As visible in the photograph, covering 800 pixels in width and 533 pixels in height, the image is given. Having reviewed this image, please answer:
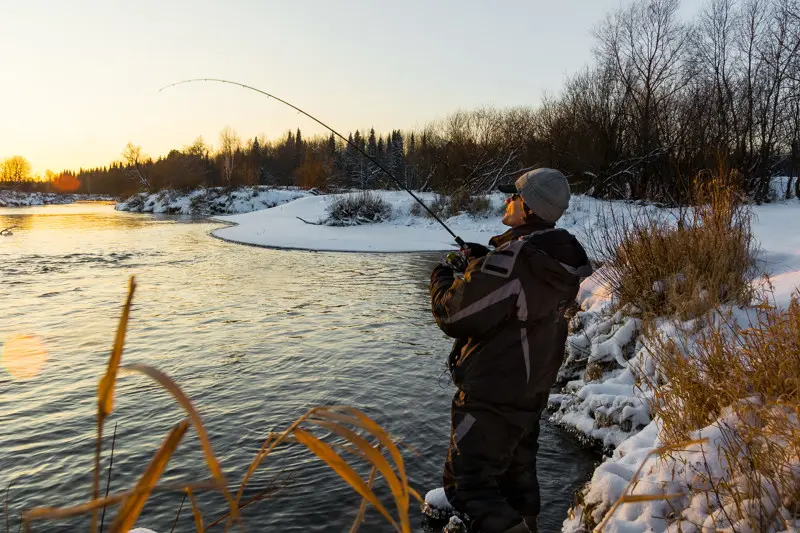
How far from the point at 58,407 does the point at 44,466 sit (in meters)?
1.22

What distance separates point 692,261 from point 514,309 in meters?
3.76

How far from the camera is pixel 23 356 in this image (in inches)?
263

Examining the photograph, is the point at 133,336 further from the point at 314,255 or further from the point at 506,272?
the point at 314,255

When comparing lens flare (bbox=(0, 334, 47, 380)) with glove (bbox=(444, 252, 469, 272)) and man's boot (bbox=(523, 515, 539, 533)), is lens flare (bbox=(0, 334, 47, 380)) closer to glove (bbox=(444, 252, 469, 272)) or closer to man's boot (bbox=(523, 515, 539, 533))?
glove (bbox=(444, 252, 469, 272))

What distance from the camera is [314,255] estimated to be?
58.4ft

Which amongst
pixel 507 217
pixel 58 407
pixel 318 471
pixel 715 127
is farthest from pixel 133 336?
pixel 715 127

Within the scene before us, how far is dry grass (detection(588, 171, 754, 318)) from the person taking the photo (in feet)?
16.4

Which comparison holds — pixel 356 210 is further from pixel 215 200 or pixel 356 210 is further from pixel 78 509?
pixel 78 509

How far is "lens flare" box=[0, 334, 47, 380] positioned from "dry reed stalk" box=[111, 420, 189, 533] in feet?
21.4

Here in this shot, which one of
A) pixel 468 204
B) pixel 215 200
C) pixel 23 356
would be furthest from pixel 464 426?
pixel 215 200

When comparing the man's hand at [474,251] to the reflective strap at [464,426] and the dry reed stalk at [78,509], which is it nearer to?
the reflective strap at [464,426]

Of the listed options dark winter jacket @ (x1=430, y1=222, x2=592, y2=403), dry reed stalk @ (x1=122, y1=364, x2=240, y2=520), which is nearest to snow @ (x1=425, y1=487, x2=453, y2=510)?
dark winter jacket @ (x1=430, y1=222, x2=592, y2=403)

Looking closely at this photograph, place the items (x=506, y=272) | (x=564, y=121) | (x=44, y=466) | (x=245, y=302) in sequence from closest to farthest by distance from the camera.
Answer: (x=506, y=272)
(x=44, y=466)
(x=245, y=302)
(x=564, y=121)

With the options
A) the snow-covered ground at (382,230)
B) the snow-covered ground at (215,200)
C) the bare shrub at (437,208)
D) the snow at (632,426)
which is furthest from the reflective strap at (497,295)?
the snow-covered ground at (215,200)
